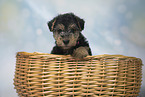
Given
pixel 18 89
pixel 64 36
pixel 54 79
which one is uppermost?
Answer: pixel 64 36

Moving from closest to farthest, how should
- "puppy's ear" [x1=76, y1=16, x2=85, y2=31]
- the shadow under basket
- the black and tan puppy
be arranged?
the shadow under basket → the black and tan puppy → "puppy's ear" [x1=76, y1=16, x2=85, y2=31]

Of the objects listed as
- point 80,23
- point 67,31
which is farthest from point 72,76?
point 80,23

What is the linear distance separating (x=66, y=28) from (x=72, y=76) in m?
0.66

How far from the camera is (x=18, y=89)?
2.02m

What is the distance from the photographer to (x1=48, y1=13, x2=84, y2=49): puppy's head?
Result: 6.57 ft

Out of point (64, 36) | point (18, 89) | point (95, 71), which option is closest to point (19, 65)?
point (18, 89)

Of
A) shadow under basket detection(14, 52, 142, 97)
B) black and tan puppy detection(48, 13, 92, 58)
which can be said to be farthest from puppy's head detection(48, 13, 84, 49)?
shadow under basket detection(14, 52, 142, 97)

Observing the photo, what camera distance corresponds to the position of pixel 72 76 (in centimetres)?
177

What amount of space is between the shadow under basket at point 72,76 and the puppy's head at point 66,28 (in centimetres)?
31

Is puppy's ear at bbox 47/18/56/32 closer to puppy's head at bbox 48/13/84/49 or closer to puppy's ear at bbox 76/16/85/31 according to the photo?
puppy's head at bbox 48/13/84/49

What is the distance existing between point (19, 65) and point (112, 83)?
115cm

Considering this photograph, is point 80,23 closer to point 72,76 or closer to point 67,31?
point 67,31

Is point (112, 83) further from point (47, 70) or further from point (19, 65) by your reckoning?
point (19, 65)

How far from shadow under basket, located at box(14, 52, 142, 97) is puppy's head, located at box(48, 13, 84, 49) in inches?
12.3
